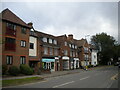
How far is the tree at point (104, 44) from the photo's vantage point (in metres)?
75.5

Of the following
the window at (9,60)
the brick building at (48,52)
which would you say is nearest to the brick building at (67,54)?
the brick building at (48,52)

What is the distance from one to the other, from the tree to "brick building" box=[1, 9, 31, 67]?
5348cm

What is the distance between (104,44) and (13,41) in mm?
58099

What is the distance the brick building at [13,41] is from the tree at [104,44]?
5348 centimetres

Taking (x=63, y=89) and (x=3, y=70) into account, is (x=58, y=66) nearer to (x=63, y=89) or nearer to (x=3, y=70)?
(x=3, y=70)

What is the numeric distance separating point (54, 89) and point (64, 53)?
108 feet

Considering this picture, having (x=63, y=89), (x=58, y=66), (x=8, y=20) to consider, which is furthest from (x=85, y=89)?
(x=58, y=66)

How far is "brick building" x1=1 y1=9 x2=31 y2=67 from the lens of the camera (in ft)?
81.3

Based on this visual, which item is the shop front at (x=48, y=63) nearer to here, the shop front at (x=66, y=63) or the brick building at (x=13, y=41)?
the shop front at (x=66, y=63)

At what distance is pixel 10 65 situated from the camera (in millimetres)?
25297

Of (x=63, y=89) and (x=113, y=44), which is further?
(x=113, y=44)

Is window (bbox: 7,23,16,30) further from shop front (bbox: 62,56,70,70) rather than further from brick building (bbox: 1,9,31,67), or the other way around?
shop front (bbox: 62,56,70,70)

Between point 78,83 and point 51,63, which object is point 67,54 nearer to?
point 51,63

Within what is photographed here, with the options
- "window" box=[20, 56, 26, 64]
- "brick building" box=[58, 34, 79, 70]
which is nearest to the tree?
"brick building" box=[58, 34, 79, 70]
